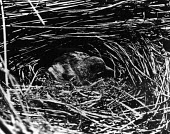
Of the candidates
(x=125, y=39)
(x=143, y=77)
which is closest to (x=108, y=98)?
(x=143, y=77)

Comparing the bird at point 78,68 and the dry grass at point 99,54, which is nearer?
the dry grass at point 99,54

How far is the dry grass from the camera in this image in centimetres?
81

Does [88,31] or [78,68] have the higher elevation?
[88,31]

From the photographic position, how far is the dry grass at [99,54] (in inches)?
31.9

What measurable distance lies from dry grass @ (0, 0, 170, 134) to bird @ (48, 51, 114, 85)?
0.03 meters

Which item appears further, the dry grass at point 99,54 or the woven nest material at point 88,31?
the woven nest material at point 88,31

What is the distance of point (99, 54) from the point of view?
109 centimetres

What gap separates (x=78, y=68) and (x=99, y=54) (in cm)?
10

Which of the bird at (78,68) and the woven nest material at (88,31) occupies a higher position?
the woven nest material at (88,31)

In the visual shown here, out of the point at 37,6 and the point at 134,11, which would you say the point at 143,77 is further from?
the point at 37,6

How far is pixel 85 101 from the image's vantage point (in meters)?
0.91

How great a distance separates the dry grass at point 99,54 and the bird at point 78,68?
31 mm

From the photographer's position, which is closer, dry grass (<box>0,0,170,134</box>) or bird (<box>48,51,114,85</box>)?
dry grass (<box>0,0,170,134</box>)

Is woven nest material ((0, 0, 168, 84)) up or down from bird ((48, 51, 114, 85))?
up
